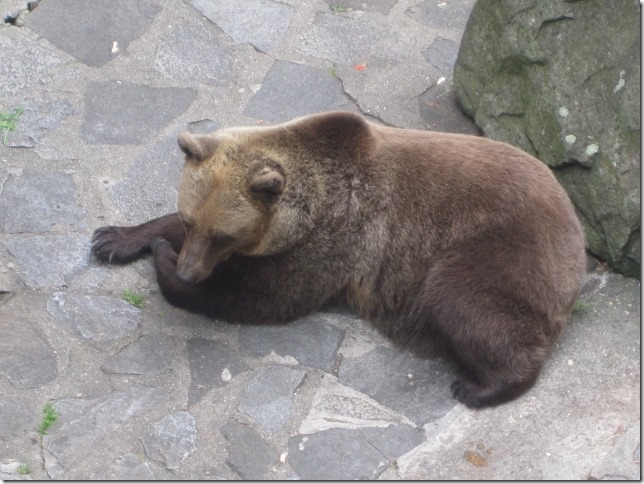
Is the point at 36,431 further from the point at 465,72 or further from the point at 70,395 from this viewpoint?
the point at 465,72

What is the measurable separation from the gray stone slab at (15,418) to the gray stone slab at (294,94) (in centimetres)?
284

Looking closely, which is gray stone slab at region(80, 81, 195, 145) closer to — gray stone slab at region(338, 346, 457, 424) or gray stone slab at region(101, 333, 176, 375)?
gray stone slab at region(101, 333, 176, 375)

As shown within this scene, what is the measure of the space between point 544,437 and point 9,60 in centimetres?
446

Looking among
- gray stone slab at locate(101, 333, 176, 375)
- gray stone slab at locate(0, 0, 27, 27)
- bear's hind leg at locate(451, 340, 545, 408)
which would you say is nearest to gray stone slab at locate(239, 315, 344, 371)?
gray stone slab at locate(101, 333, 176, 375)

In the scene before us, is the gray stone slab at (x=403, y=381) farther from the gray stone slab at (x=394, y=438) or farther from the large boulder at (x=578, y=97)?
the large boulder at (x=578, y=97)

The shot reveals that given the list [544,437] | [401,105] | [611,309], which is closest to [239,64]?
[401,105]

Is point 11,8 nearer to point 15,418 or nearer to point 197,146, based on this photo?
point 197,146

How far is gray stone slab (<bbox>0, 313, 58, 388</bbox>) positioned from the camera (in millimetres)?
5512

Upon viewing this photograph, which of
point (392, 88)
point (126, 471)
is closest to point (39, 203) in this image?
point (126, 471)

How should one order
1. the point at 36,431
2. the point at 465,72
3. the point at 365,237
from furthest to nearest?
the point at 465,72
the point at 365,237
the point at 36,431

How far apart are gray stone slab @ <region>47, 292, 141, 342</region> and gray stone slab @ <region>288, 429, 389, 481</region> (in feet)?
3.88

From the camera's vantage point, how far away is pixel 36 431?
5.23 meters

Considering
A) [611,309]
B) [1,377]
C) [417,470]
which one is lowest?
[1,377]

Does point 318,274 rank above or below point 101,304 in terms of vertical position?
above
